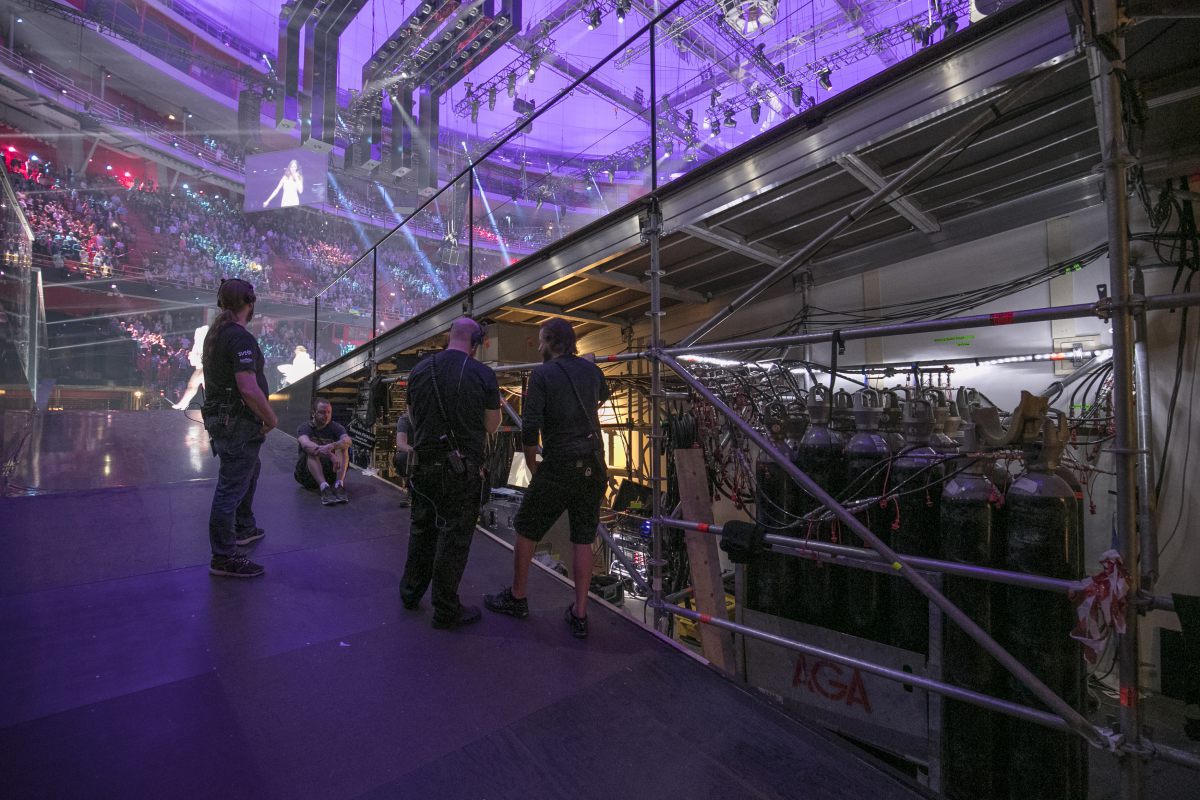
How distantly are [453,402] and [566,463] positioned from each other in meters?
0.71

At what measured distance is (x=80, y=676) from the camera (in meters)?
2.06

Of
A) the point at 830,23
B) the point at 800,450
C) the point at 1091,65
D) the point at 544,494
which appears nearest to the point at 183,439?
the point at 544,494

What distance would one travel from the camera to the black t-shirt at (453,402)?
2709 millimetres

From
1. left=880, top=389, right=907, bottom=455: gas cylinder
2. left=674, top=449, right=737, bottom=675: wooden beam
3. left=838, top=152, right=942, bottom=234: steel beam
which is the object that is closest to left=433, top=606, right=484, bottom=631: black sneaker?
left=674, top=449, right=737, bottom=675: wooden beam

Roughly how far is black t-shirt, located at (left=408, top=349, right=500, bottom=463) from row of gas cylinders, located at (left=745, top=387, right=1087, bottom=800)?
6.53 feet

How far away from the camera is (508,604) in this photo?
9.27ft

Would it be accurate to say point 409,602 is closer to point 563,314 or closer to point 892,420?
point 892,420

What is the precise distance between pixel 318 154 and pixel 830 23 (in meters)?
20.4

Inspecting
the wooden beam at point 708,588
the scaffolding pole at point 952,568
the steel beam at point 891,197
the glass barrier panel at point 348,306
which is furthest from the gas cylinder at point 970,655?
the glass barrier panel at point 348,306

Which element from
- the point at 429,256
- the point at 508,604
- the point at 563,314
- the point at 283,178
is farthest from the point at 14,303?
the point at 283,178

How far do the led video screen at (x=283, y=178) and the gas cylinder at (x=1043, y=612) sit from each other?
26243mm

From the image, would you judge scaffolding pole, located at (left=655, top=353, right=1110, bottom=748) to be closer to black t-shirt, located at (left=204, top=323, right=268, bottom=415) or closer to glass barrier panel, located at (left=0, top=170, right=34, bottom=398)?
black t-shirt, located at (left=204, top=323, right=268, bottom=415)

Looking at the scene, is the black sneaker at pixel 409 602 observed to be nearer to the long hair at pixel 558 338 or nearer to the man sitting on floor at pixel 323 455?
the long hair at pixel 558 338

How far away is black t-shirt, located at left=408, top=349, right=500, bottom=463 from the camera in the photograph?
8.89 ft
